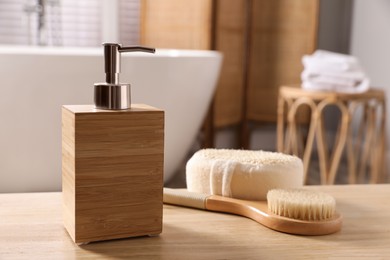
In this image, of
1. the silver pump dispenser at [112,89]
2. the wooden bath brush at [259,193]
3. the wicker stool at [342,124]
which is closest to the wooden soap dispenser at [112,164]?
the silver pump dispenser at [112,89]

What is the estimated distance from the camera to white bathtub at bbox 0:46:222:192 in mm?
1753

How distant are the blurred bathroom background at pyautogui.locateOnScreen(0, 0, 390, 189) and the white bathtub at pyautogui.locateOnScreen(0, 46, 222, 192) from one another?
0.59 metres

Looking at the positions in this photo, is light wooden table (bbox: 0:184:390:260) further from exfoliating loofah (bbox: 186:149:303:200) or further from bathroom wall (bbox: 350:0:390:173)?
bathroom wall (bbox: 350:0:390:173)

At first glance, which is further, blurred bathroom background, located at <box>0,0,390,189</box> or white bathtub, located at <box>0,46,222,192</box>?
blurred bathroom background, located at <box>0,0,390,189</box>

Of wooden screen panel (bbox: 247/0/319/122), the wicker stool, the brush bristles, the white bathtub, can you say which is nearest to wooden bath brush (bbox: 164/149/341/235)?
the brush bristles

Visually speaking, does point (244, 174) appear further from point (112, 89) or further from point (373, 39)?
point (373, 39)

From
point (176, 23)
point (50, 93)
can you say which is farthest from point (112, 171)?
point (176, 23)

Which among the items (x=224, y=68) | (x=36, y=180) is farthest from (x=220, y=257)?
(x=224, y=68)

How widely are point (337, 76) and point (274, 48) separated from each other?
2.68ft

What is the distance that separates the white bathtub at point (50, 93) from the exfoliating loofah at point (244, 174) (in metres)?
1.21

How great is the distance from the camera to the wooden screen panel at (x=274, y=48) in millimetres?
2689

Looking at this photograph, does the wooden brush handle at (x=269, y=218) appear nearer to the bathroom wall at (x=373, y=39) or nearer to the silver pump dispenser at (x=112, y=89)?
the silver pump dispenser at (x=112, y=89)

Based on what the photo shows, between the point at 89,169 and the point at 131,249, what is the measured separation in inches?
3.2

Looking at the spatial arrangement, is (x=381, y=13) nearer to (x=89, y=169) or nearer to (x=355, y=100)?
(x=355, y=100)
